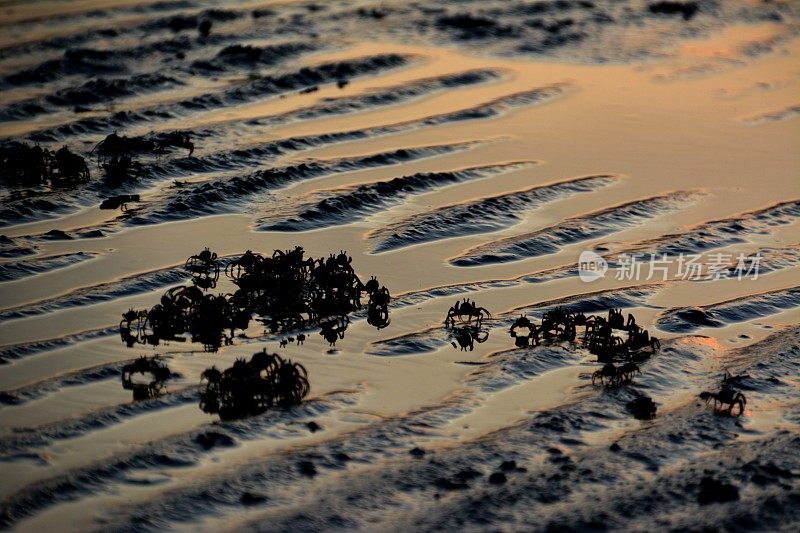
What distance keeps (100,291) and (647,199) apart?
4925 mm

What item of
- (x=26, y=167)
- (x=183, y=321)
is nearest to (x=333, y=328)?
(x=183, y=321)

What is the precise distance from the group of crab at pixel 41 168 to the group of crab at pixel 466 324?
3869 mm

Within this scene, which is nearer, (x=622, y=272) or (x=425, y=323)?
(x=425, y=323)

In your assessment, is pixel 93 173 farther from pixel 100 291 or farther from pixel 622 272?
pixel 622 272

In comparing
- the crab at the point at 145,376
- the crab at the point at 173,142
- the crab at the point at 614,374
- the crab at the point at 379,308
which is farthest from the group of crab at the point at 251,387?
the crab at the point at 173,142

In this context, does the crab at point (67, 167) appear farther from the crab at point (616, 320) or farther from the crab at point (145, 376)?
the crab at point (616, 320)

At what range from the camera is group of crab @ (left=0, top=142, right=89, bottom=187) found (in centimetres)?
1062

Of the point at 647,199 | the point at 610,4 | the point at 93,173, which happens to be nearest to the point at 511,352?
the point at 647,199

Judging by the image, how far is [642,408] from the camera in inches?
289

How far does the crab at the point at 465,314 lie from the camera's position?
8430mm

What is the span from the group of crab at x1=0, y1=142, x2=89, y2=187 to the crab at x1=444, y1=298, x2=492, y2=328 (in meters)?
3.87

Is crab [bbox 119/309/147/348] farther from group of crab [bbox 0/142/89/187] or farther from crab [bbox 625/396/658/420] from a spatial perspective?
crab [bbox 625/396/658/420]

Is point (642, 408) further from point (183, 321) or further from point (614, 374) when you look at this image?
point (183, 321)

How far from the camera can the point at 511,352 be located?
8094 mm
